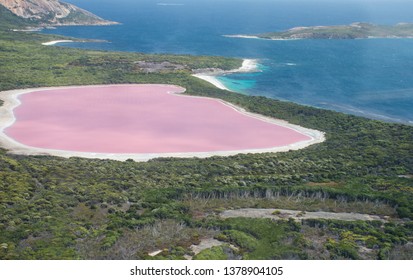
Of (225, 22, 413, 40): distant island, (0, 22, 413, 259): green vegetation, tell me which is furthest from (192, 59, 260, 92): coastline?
(225, 22, 413, 40): distant island

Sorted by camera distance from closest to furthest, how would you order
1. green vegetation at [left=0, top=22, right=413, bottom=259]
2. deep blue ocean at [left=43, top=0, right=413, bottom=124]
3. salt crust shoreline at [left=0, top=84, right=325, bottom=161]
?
green vegetation at [left=0, top=22, right=413, bottom=259], salt crust shoreline at [left=0, top=84, right=325, bottom=161], deep blue ocean at [left=43, top=0, right=413, bottom=124]

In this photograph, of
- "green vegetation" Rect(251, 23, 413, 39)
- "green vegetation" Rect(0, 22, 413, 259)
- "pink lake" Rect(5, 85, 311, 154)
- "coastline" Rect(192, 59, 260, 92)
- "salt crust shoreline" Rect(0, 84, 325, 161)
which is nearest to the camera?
"green vegetation" Rect(0, 22, 413, 259)

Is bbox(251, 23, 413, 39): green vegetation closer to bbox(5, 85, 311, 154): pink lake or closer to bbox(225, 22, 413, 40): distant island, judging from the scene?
bbox(225, 22, 413, 40): distant island

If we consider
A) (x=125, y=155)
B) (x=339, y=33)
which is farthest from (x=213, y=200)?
(x=339, y=33)

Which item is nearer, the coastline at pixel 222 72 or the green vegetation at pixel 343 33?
the coastline at pixel 222 72

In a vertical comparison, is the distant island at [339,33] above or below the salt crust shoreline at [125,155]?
above

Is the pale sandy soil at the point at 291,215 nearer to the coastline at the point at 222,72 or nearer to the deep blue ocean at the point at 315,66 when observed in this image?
the deep blue ocean at the point at 315,66

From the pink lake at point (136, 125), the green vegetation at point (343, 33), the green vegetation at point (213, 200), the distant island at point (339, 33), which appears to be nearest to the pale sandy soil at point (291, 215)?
the green vegetation at point (213, 200)

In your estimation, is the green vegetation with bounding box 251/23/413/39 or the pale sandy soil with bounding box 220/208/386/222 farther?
the green vegetation with bounding box 251/23/413/39

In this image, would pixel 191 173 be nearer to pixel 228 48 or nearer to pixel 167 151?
pixel 167 151
